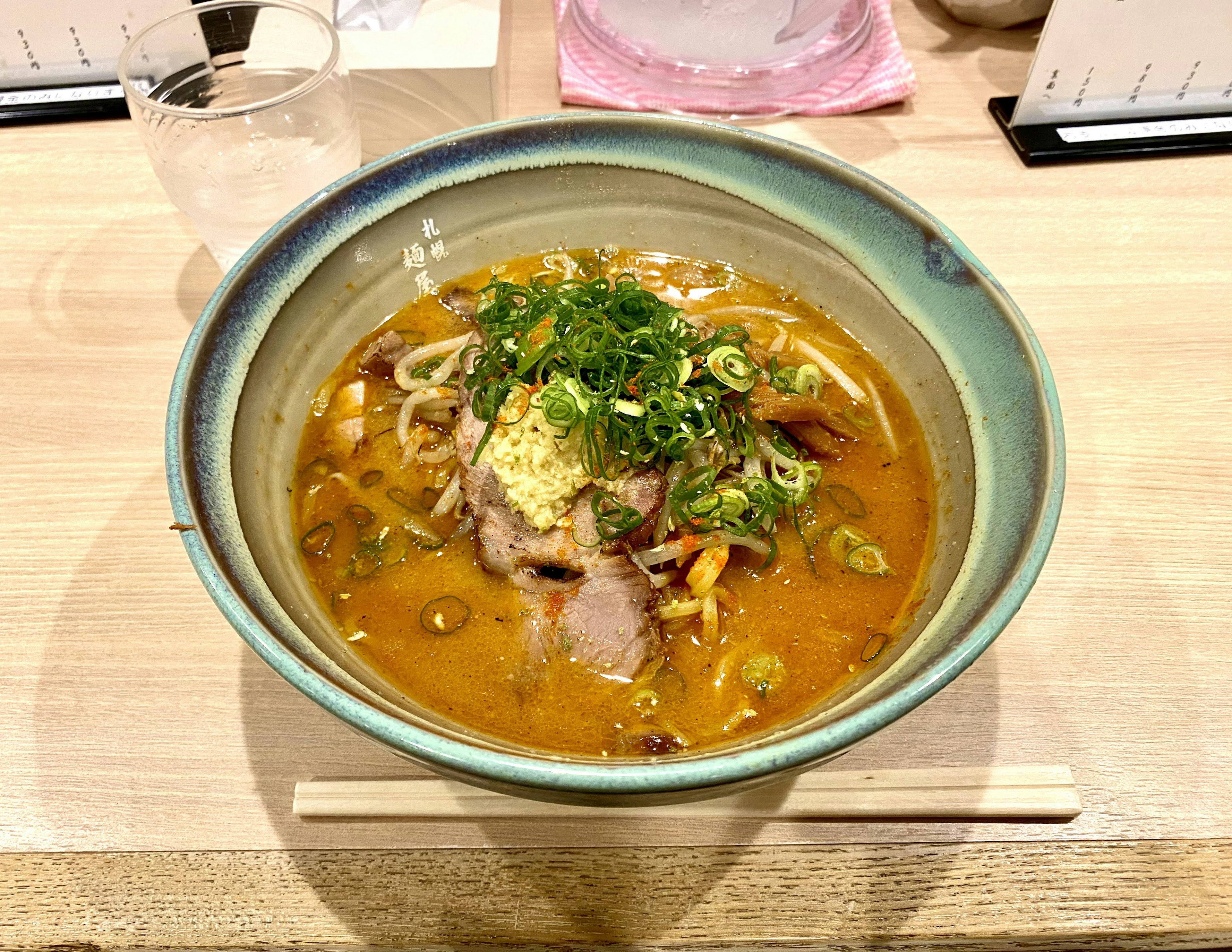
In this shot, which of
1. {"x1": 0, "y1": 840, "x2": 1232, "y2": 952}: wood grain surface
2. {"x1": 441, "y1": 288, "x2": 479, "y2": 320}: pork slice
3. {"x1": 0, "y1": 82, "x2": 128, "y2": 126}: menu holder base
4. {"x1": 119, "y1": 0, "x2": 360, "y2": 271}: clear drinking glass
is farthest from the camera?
{"x1": 0, "y1": 82, "x2": 128, "y2": 126}: menu holder base

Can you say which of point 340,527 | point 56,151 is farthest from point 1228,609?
point 56,151

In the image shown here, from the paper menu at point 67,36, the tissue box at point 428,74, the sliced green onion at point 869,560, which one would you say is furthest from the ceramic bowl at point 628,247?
the paper menu at point 67,36

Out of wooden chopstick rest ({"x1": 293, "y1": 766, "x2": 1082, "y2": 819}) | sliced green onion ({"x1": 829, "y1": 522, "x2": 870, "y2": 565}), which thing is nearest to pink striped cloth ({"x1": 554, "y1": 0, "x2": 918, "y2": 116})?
sliced green onion ({"x1": 829, "y1": 522, "x2": 870, "y2": 565})

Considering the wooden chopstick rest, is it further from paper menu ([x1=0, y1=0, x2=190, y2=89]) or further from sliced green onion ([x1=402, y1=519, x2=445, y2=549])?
paper menu ([x1=0, y1=0, x2=190, y2=89])

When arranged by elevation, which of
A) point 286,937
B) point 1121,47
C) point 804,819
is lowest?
point 286,937

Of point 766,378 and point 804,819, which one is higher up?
point 766,378

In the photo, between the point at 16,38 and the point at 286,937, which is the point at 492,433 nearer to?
the point at 286,937

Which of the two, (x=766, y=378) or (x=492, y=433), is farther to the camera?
(x=766, y=378)
